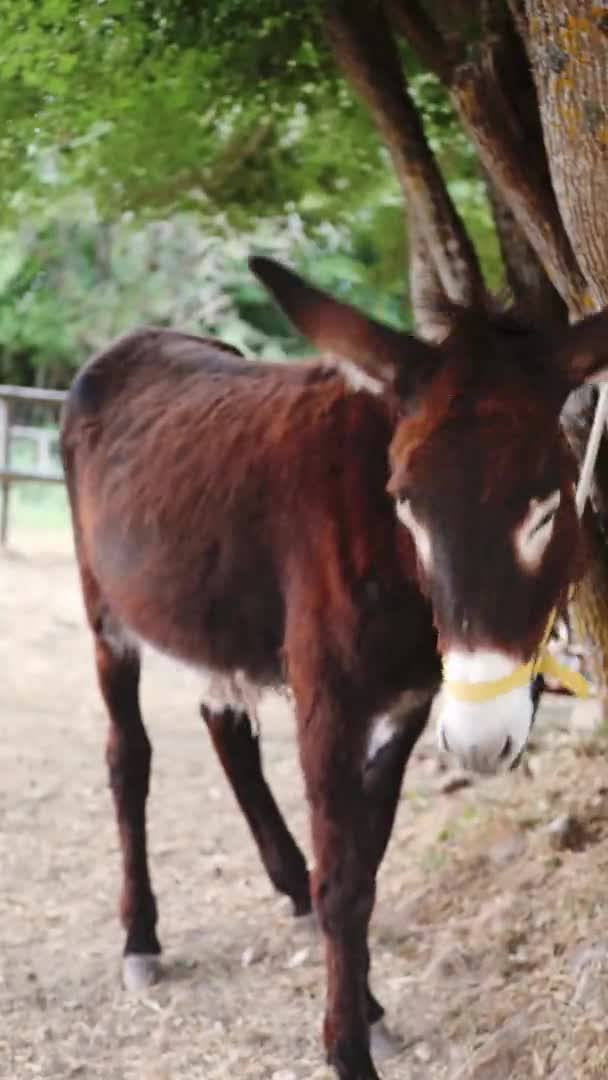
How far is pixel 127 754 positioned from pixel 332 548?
116cm

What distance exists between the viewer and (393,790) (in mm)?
2791

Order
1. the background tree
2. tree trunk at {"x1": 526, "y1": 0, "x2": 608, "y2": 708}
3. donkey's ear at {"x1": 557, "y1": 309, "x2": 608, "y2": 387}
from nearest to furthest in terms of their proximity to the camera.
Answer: donkey's ear at {"x1": 557, "y1": 309, "x2": 608, "y2": 387}
tree trunk at {"x1": 526, "y1": 0, "x2": 608, "y2": 708}
the background tree

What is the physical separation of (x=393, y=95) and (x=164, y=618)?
147 cm

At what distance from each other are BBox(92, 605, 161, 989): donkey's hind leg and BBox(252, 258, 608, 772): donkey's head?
1382 mm

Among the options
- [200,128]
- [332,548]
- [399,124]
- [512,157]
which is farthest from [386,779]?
[200,128]

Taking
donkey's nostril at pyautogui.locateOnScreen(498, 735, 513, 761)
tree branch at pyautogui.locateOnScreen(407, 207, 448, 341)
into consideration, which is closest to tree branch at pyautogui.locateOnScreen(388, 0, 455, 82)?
tree branch at pyautogui.locateOnScreen(407, 207, 448, 341)

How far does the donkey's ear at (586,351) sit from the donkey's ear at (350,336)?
0.22 m

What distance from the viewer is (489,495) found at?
73.6 inches

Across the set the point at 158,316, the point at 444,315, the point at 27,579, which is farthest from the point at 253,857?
the point at 158,316

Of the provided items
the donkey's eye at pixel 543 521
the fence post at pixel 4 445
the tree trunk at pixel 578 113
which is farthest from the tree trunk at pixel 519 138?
the fence post at pixel 4 445

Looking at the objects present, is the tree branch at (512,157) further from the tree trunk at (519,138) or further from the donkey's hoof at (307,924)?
the donkey's hoof at (307,924)

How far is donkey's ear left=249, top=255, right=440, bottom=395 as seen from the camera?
2.10 metres

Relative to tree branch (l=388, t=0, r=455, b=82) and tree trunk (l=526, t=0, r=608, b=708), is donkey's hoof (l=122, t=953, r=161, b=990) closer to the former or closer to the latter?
tree trunk (l=526, t=0, r=608, b=708)

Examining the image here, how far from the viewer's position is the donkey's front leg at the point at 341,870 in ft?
7.80
